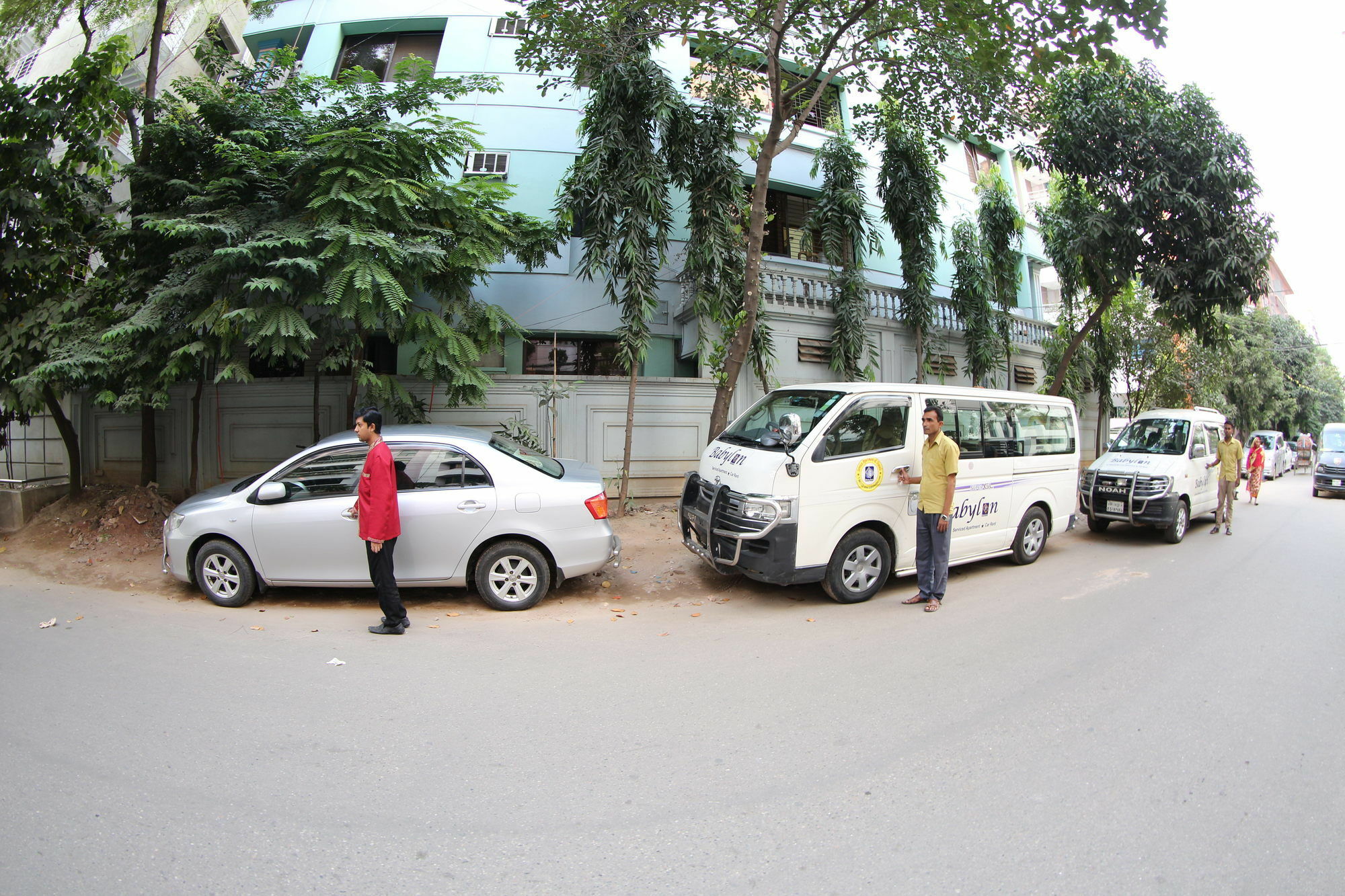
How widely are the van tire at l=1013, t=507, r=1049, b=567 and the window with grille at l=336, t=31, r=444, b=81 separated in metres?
13.1

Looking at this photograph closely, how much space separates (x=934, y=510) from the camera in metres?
6.07

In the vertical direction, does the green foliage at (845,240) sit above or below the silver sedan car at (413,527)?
above

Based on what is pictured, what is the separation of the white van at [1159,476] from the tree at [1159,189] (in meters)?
2.82

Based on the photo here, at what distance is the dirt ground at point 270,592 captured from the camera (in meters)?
6.48

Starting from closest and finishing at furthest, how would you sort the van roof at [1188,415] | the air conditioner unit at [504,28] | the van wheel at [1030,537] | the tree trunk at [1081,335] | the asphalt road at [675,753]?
the asphalt road at [675,753] → the van wheel at [1030,537] → the van roof at [1188,415] → the air conditioner unit at [504,28] → the tree trunk at [1081,335]

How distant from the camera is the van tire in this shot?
7914mm

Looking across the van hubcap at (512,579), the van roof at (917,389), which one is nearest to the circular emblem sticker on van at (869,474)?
the van roof at (917,389)

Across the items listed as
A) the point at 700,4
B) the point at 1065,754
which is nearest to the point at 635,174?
the point at 700,4

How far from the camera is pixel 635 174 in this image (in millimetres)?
9930

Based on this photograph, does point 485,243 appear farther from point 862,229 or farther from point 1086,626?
point 1086,626

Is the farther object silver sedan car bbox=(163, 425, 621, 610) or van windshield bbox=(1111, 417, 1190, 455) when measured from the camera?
van windshield bbox=(1111, 417, 1190, 455)

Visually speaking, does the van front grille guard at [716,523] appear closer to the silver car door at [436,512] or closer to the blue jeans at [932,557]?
the blue jeans at [932,557]

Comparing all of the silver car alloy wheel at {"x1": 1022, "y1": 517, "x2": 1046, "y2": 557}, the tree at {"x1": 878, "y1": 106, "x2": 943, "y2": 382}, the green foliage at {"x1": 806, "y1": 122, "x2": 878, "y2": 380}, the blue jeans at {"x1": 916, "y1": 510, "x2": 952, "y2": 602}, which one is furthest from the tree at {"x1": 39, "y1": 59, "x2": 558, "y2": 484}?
the tree at {"x1": 878, "y1": 106, "x2": 943, "y2": 382}

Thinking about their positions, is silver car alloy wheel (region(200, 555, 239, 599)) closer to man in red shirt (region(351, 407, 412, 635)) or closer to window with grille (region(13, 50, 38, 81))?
man in red shirt (region(351, 407, 412, 635))
